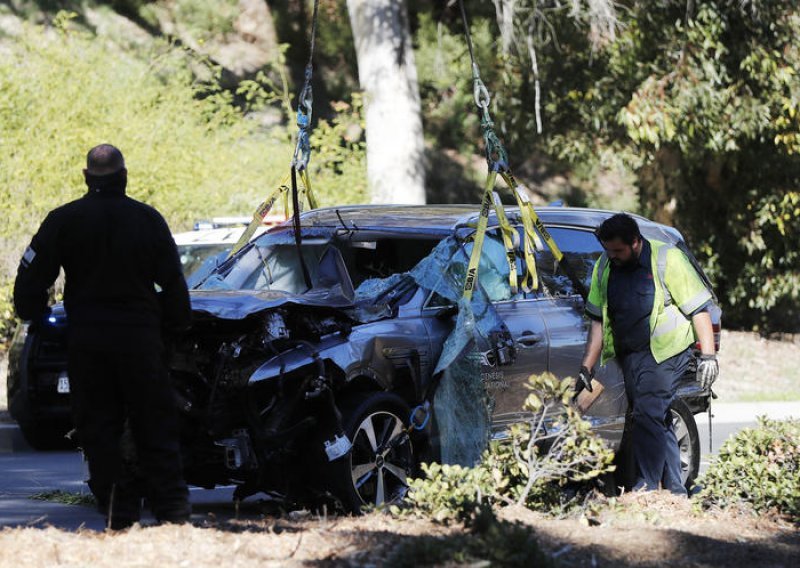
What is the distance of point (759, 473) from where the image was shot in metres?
6.98

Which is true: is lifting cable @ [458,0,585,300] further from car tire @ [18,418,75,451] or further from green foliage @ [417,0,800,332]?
green foliage @ [417,0,800,332]

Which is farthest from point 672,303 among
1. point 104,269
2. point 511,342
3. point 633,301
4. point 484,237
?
point 104,269

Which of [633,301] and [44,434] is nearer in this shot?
[633,301]

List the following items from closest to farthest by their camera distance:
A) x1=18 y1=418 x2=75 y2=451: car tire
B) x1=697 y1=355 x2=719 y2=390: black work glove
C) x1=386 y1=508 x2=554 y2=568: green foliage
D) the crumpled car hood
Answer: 1. x1=386 y1=508 x2=554 y2=568: green foliage
2. the crumpled car hood
3. x1=697 y1=355 x2=719 y2=390: black work glove
4. x1=18 y1=418 x2=75 y2=451: car tire

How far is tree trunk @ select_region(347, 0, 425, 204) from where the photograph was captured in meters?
20.1

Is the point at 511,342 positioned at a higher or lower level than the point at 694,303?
lower

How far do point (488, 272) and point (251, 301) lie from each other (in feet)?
6.15

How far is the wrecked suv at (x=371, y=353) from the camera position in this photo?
25.0 ft

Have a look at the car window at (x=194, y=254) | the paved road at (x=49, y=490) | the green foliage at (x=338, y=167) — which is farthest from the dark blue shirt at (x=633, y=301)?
the green foliage at (x=338, y=167)

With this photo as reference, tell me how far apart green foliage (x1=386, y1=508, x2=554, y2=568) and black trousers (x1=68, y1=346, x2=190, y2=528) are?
70.2 inches

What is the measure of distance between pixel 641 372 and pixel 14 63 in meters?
11.4

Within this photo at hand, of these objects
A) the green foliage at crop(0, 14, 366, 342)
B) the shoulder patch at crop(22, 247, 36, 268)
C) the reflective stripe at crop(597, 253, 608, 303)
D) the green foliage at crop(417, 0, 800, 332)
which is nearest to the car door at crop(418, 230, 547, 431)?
the reflective stripe at crop(597, 253, 608, 303)

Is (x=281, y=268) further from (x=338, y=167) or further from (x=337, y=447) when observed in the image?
(x=338, y=167)

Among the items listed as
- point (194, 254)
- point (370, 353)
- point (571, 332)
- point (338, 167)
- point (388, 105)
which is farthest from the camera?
point (338, 167)
